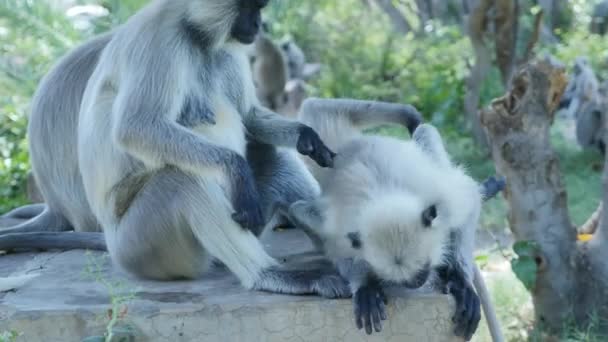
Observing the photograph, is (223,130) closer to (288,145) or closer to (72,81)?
(288,145)

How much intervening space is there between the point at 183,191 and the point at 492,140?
7.34 ft

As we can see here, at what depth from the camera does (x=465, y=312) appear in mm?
2924

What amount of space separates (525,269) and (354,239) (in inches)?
83.7

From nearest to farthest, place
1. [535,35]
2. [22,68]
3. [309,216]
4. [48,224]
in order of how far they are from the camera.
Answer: [309,216]
[48,224]
[535,35]
[22,68]

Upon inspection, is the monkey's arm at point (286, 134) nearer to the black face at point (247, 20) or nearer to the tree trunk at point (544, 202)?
the black face at point (247, 20)

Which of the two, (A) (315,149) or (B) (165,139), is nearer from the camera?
(B) (165,139)

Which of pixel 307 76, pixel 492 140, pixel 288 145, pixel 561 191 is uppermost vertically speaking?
pixel 288 145

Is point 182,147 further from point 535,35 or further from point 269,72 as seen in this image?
point 269,72

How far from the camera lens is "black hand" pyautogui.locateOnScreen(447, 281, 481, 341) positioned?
115 inches

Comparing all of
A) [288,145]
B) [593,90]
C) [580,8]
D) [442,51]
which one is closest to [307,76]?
[442,51]

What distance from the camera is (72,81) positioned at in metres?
3.96

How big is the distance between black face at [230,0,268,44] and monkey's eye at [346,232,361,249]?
2.97ft

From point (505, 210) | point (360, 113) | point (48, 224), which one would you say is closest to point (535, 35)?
point (505, 210)

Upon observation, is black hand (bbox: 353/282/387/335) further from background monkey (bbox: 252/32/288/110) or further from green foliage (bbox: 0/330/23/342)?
background monkey (bbox: 252/32/288/110)
